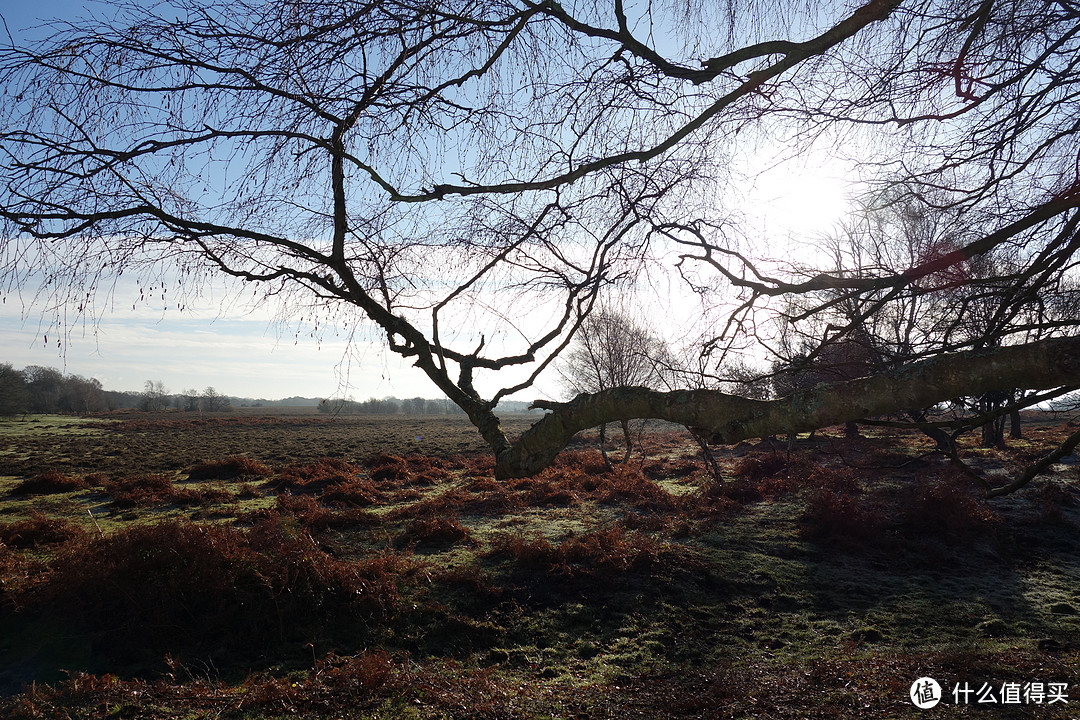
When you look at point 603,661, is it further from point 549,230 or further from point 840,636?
point 549,230

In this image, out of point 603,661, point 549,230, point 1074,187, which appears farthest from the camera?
point 603,661

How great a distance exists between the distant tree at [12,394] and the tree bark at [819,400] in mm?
46045

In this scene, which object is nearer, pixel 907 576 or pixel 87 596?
pixel 87 596

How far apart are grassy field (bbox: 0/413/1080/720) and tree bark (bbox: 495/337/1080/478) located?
0.95 m

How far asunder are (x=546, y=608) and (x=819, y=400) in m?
6.18

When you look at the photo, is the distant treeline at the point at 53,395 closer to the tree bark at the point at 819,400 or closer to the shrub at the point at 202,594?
the shrub at the point at 202,594

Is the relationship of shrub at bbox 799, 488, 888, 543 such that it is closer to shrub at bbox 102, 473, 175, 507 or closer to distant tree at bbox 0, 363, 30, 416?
shrub at bbox 102, 473, 175, 507

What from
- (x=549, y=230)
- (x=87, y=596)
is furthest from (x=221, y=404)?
(x=549, y=230)

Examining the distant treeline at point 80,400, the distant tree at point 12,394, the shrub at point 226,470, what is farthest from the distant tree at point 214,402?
the shrub at point 226,470

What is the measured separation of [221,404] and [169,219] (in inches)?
3673

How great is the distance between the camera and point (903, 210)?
3.85 m

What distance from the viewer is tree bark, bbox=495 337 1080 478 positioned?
184 centimetres

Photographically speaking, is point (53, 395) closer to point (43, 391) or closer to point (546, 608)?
point (43, 391)

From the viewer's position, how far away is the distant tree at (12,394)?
37.3 metres
